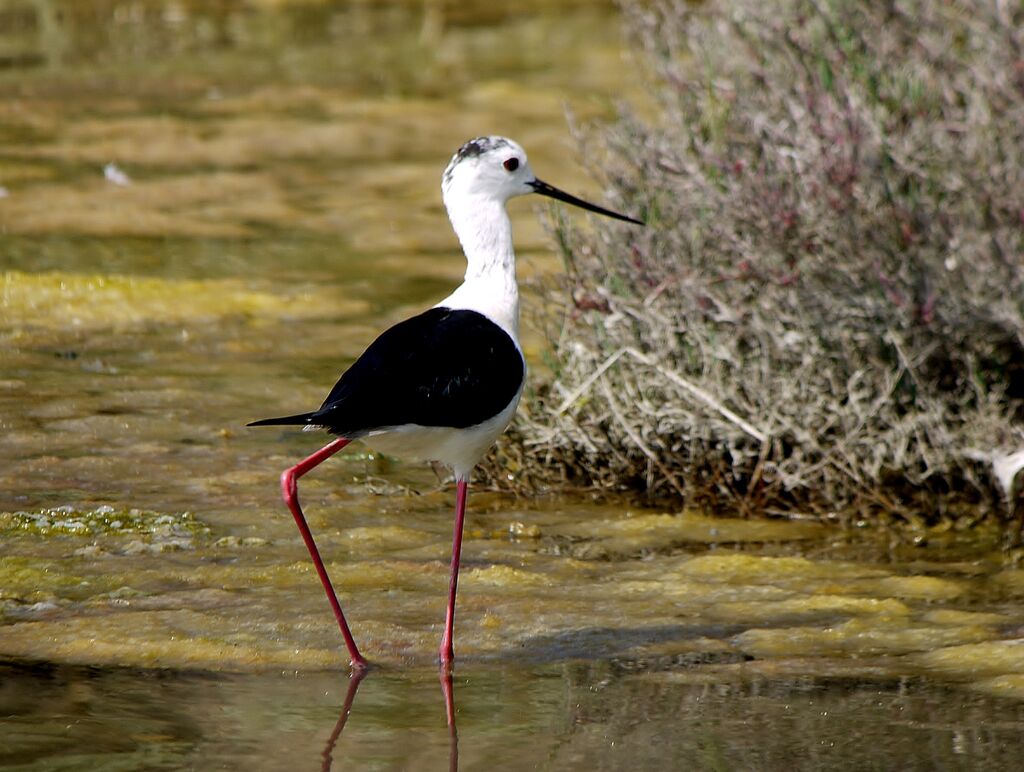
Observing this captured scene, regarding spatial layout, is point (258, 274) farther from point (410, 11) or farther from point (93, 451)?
point (410, 11)

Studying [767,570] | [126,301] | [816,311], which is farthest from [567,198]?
[126,301]

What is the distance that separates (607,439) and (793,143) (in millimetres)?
915

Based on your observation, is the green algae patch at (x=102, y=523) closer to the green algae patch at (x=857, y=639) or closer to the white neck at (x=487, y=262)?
the white neck at (x=487, y=262)

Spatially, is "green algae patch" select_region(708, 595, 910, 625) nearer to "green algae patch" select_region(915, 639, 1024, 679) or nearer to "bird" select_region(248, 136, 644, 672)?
"green algae patch" select_region(915, 639, 1024, 679)

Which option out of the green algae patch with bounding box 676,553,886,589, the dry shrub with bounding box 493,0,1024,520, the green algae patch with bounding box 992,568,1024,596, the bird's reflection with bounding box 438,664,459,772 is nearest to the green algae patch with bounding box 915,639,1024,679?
the green algae patch with bounding box 992,568,1024,596

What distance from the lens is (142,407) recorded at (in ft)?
18.2

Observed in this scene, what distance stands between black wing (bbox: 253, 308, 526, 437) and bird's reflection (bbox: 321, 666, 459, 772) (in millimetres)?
511

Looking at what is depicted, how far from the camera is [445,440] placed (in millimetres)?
3889

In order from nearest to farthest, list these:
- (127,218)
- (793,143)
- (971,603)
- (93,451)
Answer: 1. (971,603)
2. (793,143)
3. (93,451)
4. (127,218)

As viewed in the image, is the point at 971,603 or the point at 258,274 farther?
the point at 258,274

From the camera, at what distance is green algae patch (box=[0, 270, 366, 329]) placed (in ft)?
21.3

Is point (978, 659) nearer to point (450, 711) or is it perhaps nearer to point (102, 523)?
point (450, 711)

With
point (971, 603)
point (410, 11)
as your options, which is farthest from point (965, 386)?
point (410, 11)

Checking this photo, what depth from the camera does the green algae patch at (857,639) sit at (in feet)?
12.7
